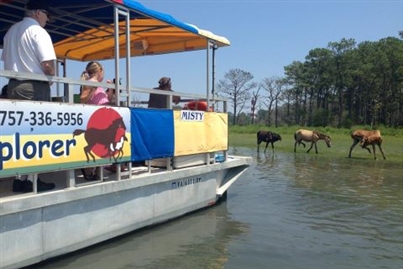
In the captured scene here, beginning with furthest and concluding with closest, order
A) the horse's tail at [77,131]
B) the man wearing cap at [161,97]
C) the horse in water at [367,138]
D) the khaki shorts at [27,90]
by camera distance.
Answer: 1. the horse in water at [367,138]
2. the man wearing cap at [161,97]
3. the horse's tail at [77,131]
4. the khaki shorts at [27,90]

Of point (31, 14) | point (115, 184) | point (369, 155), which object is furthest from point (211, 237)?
point (369, 155)

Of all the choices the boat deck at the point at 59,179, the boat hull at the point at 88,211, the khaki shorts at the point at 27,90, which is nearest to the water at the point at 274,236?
the boat hull at the point at 88,211

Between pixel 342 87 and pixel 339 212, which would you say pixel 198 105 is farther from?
pixel 342 87

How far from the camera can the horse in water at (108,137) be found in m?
5.46

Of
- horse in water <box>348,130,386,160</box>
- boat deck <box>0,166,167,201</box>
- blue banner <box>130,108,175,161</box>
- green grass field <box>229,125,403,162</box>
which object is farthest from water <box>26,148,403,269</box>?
green grass field <box>229,125,403,162</box>

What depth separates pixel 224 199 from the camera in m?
9.61

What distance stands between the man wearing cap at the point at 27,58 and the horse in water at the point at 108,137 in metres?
0.74

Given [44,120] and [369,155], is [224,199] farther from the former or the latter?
[369,155]

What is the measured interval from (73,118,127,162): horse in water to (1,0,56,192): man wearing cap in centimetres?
74

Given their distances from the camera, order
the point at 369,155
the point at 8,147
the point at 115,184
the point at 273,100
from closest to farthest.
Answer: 1. the point at 8,147
2. the point at 115,184
3. the point at 369,155
4. the point at 273,100

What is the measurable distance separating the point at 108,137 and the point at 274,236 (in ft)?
10.4

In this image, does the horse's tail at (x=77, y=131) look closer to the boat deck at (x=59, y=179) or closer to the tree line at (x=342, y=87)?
the boat deck at (x=59, y=179)

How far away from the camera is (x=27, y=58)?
16.4ft

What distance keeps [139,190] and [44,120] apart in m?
2.11
